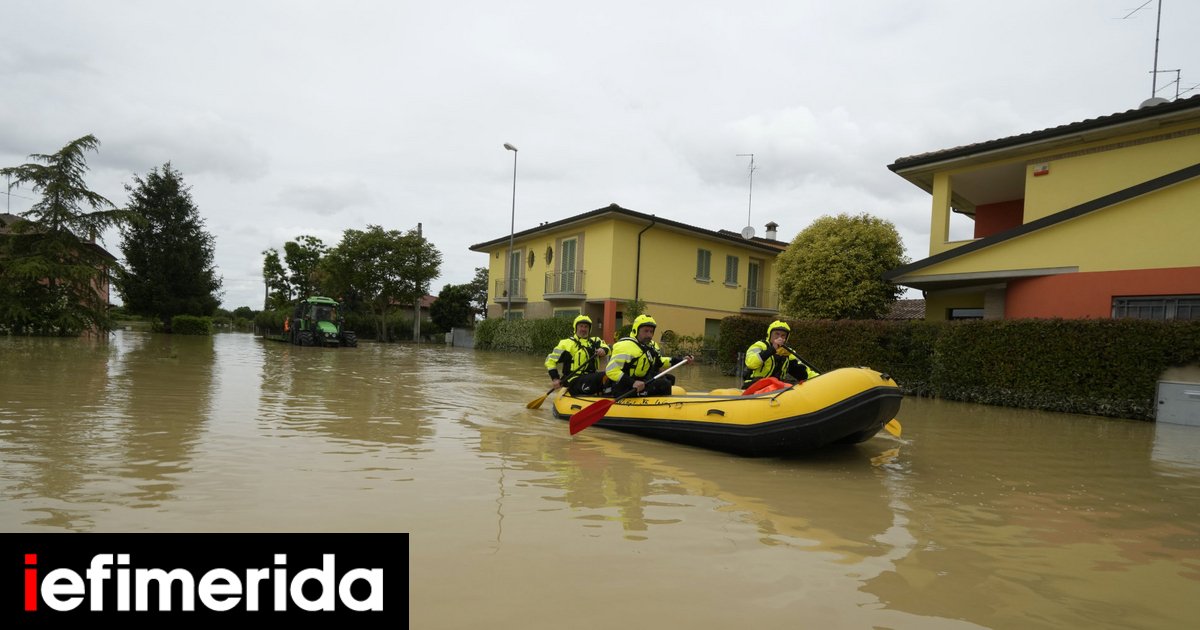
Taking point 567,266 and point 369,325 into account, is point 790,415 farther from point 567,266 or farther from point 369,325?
point 369,325

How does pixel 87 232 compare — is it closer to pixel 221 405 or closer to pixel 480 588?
pixel 221 405

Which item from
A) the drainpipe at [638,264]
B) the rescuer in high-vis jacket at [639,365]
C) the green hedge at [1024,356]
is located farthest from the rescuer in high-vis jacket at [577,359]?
the drainpipe at [638,264]

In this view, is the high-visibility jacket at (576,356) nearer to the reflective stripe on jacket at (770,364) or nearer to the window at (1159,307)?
the reflective stripe on jacket at (770,364)

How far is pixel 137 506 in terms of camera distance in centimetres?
424

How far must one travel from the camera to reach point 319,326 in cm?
2727

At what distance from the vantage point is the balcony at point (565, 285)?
92.1ft

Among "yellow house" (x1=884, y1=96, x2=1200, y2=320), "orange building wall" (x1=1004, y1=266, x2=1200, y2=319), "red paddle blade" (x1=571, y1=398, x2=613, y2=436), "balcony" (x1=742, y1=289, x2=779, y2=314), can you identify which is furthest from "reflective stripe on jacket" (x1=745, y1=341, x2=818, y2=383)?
"balcony" (x1=742, y1=289, x2=779, y2=314)

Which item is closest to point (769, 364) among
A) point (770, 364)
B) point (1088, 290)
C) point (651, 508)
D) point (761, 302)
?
point (770, 364)

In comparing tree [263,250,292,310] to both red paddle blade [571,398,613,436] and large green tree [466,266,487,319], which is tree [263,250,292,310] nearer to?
large green tree [466,266,487,319]

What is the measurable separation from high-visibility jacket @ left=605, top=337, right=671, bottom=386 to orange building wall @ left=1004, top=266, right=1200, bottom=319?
8929mm

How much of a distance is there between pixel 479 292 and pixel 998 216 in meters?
36.6

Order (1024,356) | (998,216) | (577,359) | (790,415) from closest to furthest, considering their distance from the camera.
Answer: (790,415)
(577,359)
(1024,356)
(998,216)

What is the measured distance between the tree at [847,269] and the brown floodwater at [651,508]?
820cm

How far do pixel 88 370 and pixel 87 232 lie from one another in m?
14.5
